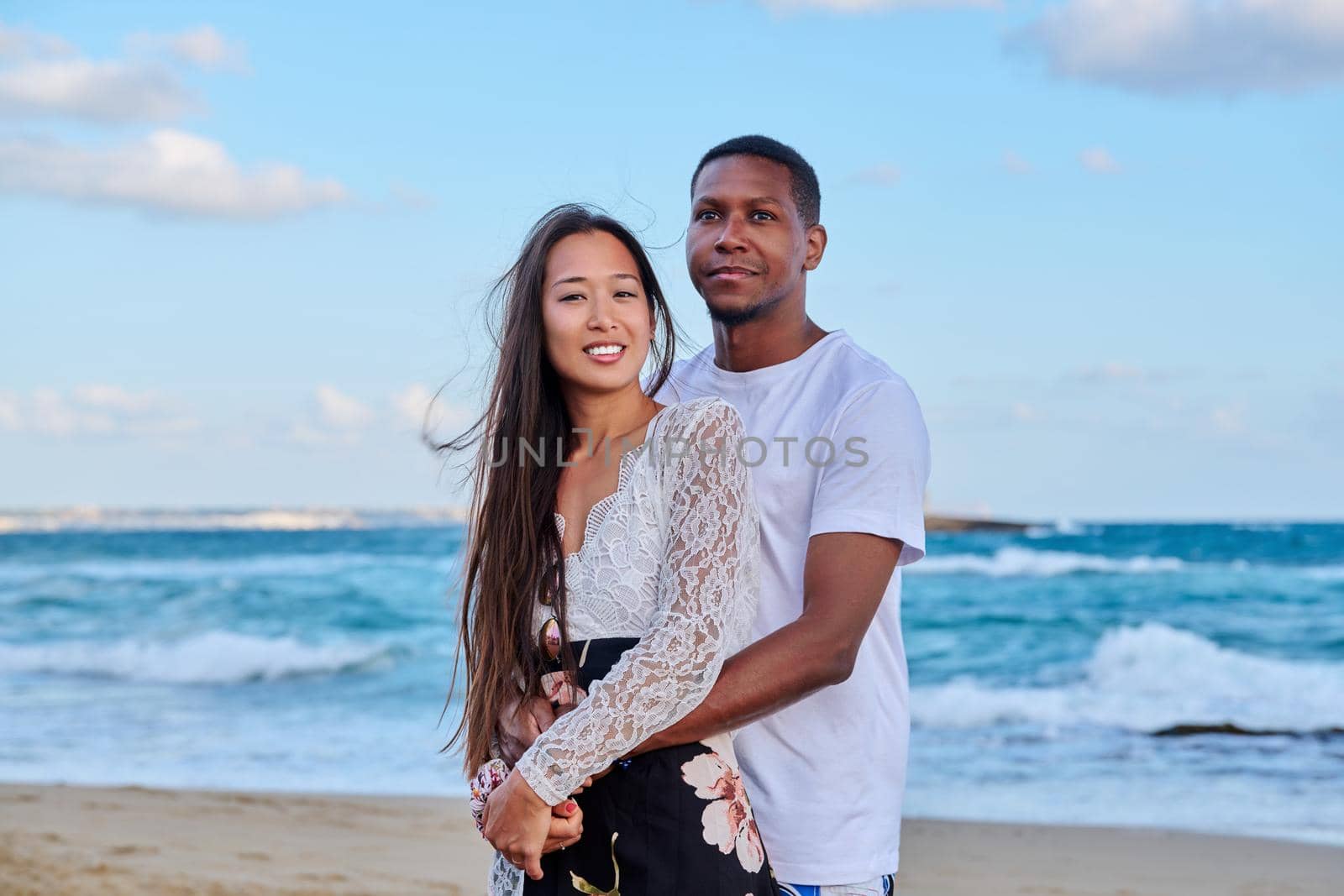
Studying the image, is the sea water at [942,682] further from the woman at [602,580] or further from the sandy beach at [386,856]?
the sandy beach at [386,856]

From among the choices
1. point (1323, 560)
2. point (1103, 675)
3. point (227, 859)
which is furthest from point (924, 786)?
point (1323, 560)

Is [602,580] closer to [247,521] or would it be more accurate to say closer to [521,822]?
[521,822]

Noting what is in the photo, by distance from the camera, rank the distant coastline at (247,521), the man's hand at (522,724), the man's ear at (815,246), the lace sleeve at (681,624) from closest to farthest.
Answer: the lace sleeve at (681,624) → the man's hand at (522,724) → the man's ear at (815,246) → the distant coastline at (247,521)

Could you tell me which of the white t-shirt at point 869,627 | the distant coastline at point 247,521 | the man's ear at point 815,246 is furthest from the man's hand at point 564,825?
the distant coastline at point 247,521

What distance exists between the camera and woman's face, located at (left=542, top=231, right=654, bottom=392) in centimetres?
204

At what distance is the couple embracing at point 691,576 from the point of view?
5.91 feet

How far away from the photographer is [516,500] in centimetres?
202

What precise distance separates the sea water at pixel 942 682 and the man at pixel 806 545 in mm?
121

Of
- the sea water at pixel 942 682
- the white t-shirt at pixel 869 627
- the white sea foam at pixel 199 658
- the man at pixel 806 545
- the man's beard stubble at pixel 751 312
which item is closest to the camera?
the man at pixel 806 545

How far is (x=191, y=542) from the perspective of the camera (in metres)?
27.6

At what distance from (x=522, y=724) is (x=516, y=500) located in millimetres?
350

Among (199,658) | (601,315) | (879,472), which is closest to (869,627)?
(879,472)

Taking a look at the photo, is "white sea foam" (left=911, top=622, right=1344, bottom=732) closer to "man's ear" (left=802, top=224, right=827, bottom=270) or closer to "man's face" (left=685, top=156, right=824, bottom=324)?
"man's ear" (left=802, top=224, right=827, bottom=270)

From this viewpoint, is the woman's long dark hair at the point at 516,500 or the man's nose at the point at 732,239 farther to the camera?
the man's nose at the point at 732,239
